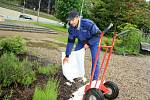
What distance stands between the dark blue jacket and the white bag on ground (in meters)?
0.18

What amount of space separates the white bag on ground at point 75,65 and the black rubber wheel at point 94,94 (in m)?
1.08

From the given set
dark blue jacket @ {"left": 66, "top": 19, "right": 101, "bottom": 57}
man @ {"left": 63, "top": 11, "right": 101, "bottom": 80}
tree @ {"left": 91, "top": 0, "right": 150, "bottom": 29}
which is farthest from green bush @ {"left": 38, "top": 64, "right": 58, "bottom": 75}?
tree @ {"left": 91, "top": 0, "right": 150, "bottom": 29}

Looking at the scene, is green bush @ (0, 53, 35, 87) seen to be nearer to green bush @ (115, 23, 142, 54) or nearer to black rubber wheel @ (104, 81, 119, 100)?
black rubber wheel @ (104, 81, 119, 100)

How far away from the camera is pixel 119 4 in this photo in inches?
1003

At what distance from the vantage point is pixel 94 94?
4660 mm

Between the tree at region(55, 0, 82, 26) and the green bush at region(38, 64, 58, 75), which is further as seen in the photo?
the tree at region(55, 0, 82, 26)

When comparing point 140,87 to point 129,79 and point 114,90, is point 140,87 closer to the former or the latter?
point 129,79

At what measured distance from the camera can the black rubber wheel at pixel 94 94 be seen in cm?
462

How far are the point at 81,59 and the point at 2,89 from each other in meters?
1.70

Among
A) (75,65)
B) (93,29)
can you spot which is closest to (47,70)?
(75,65)

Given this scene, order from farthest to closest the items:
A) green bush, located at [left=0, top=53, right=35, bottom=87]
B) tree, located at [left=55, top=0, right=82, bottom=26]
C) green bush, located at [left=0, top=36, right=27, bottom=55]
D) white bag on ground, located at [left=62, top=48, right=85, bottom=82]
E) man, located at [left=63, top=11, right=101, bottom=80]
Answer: tree, located at [left=55, top=0, right=82, bottom=26] < green bush, located at [left=0, top=36, right=27, bottom=55] < white bag on ground, located at [left=62, top=48, right=85, bottom=82] < man, located at [left=63, top=11, right=101, bottom=80] < green bush, located at [left=0, top=53, right=35, bottom=87]

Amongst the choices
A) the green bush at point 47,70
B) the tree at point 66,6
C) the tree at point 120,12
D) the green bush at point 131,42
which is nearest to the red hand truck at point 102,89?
the green bush at point 47,70

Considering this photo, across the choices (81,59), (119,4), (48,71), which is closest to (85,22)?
(81,59)

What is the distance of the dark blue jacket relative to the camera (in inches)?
219
